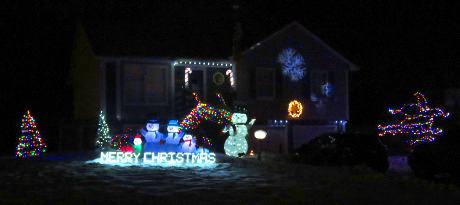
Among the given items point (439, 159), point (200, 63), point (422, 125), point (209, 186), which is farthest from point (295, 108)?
point (209, 186)

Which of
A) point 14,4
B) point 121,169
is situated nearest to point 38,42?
point 14,4

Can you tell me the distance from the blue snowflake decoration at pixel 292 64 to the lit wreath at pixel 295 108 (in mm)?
1107

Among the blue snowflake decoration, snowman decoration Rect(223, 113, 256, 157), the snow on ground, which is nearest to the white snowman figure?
the snow on ground

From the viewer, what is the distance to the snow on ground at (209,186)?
472 inches

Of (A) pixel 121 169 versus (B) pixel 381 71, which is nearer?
(A) pixel 121 169

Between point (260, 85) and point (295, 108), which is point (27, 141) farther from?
point (295, 108)

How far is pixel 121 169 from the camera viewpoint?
17656 mm

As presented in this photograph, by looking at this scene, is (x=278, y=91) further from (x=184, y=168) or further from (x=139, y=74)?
(x=184, y=168)

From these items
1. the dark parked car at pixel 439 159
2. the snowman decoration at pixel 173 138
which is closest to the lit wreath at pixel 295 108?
the snowman decoration at pixel 173 138

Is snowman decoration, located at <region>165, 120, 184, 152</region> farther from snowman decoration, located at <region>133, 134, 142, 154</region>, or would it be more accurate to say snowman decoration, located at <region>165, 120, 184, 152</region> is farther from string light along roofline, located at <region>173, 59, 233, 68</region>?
string light along roofline, located at <region>173, 59, 233, 68</region>

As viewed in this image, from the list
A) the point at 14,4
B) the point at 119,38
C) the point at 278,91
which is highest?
the point at 14,4

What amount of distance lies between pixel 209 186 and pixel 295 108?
1719cm

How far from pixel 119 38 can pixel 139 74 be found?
1.86 m

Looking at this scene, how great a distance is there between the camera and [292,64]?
100 ft
